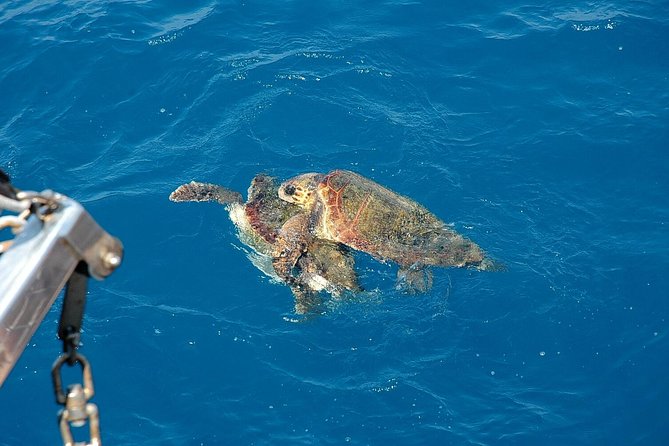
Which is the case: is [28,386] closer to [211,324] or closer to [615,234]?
[211,324]

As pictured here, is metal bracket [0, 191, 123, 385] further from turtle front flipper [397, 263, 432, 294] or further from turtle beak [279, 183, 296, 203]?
turtle beak [279, 183, 296, 203]

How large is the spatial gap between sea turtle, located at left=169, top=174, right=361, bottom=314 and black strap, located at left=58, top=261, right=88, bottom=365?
Result: 622cm

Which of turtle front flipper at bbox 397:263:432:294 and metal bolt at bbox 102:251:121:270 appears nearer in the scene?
metal bolt at bbox 102:251:121:270

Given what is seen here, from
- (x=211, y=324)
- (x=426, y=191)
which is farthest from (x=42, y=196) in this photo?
(x=426, y=191)

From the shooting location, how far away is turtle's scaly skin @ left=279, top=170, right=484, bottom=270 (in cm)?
914

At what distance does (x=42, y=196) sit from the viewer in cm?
235

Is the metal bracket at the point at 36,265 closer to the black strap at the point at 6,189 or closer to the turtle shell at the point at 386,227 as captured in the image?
the black strap at the point at 6,189

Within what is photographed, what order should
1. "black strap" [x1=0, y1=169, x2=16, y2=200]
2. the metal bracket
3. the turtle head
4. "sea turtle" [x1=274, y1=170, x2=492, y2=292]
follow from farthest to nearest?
the turtle head → "sea turtle" [x1=274, y1=170, x2=492, y2=292] → "black strap" [x1=0, y1=169, x2=16, y2=200] → the metal bracket

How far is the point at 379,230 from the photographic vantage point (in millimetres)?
9320

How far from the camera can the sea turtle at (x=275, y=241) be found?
9.08m

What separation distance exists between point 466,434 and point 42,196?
6398mm

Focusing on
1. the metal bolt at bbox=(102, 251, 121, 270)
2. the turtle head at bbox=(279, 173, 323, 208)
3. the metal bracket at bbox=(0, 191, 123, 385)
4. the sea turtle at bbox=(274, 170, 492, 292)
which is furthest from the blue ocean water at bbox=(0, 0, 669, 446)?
the metal bracket at bbox=(0, 191, 123, 385)

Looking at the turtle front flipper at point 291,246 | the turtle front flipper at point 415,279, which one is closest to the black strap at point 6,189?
the turtle front flipper at point 291,246

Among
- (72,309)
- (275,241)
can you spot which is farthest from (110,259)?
(275,241)
